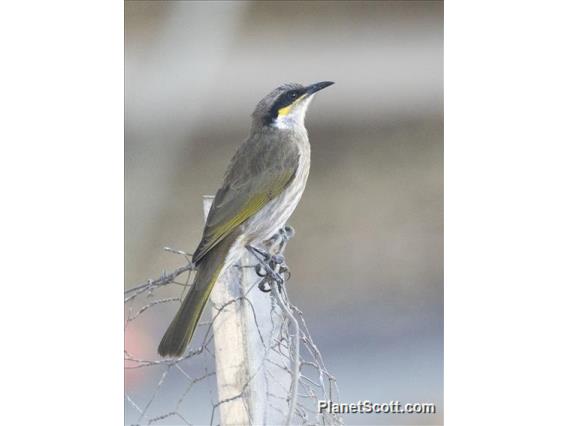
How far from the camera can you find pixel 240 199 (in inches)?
117

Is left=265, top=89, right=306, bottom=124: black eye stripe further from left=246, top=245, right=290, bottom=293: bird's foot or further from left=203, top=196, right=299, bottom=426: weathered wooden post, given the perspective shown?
left=203, top=196, right=299, bottom=426: weathered wooden post

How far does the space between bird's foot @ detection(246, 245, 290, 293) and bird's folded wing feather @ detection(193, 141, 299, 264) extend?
0.41 ft

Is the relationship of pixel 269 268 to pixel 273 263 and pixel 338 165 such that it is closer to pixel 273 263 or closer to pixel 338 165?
pixel 273 263

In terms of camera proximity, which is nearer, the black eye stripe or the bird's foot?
the bird's foot

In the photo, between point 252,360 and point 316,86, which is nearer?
point 252,360

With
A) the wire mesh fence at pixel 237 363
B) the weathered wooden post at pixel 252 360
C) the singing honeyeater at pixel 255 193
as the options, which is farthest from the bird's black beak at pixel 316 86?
the weathered wooden post at pixel 252 360

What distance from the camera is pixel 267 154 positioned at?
123 inches

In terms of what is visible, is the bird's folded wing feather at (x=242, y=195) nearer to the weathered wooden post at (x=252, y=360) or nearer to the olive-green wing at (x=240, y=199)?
the olive-green wing at (x=240, y=199)

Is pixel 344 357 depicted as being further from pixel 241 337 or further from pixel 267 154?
pixel 267 154

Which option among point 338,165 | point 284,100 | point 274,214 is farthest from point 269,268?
point 284,100

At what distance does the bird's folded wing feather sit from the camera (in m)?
2.84

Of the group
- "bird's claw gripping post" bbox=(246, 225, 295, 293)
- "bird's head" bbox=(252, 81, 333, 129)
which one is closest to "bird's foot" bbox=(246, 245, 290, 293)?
"bird's claw gripping post" bbox=(246, 225, 295, 293)

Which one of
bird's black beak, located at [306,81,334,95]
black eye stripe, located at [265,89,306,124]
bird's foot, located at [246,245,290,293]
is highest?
black eye stripe, located at [265,89,306,124]

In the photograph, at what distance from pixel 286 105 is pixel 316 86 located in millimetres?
159
